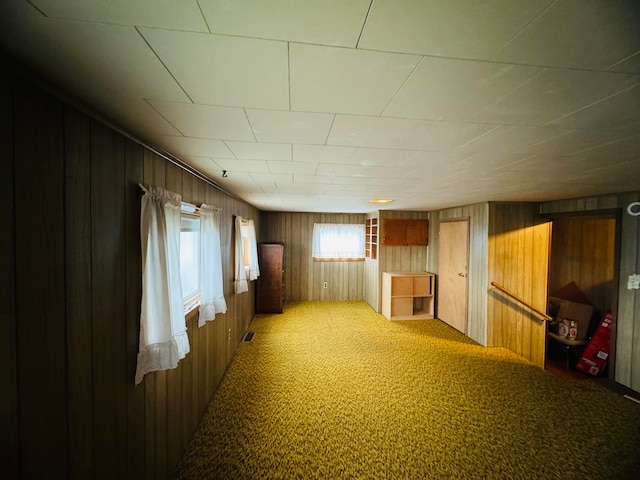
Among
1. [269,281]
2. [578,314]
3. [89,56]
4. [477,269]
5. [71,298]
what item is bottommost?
[578,314]

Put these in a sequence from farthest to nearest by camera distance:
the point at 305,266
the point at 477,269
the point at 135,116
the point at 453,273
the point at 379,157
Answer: the point at 305,266 → the point at 453,273 → the point at 477,269 → the point at 379,157 → the point at 135,116

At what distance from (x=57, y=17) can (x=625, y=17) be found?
1366 mm

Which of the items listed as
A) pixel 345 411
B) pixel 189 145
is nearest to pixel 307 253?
pixel 345 411

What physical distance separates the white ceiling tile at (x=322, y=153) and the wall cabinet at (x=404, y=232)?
11.5 ft

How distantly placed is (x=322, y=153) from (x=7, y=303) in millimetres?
1483

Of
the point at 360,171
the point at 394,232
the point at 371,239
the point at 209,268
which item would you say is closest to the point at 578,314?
the point at 394,232

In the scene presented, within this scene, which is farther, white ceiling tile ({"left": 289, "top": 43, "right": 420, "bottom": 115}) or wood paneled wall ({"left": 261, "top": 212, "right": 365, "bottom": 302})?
wood paneled wall ({"left": 261, "top": 212, "right": 365, "bottom": 302})

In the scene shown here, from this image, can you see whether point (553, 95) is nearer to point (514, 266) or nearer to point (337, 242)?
point (514, 266)

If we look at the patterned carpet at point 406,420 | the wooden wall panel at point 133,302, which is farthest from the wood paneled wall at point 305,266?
the wooden wall panel at point 133,302

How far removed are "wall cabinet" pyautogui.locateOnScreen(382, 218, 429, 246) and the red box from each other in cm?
275

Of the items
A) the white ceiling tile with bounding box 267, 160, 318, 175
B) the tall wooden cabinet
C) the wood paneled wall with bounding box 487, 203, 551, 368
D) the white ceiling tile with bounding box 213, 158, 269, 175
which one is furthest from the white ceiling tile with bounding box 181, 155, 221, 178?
the wood paneled wall with bounding box 487, 203, 551, 368

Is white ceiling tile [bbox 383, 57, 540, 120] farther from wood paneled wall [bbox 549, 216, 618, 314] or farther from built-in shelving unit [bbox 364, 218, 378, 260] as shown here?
built-in shelving unit [bbox 364, 218, 378, 260]

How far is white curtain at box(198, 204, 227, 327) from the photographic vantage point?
2.15m

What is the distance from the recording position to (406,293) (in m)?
4.71
